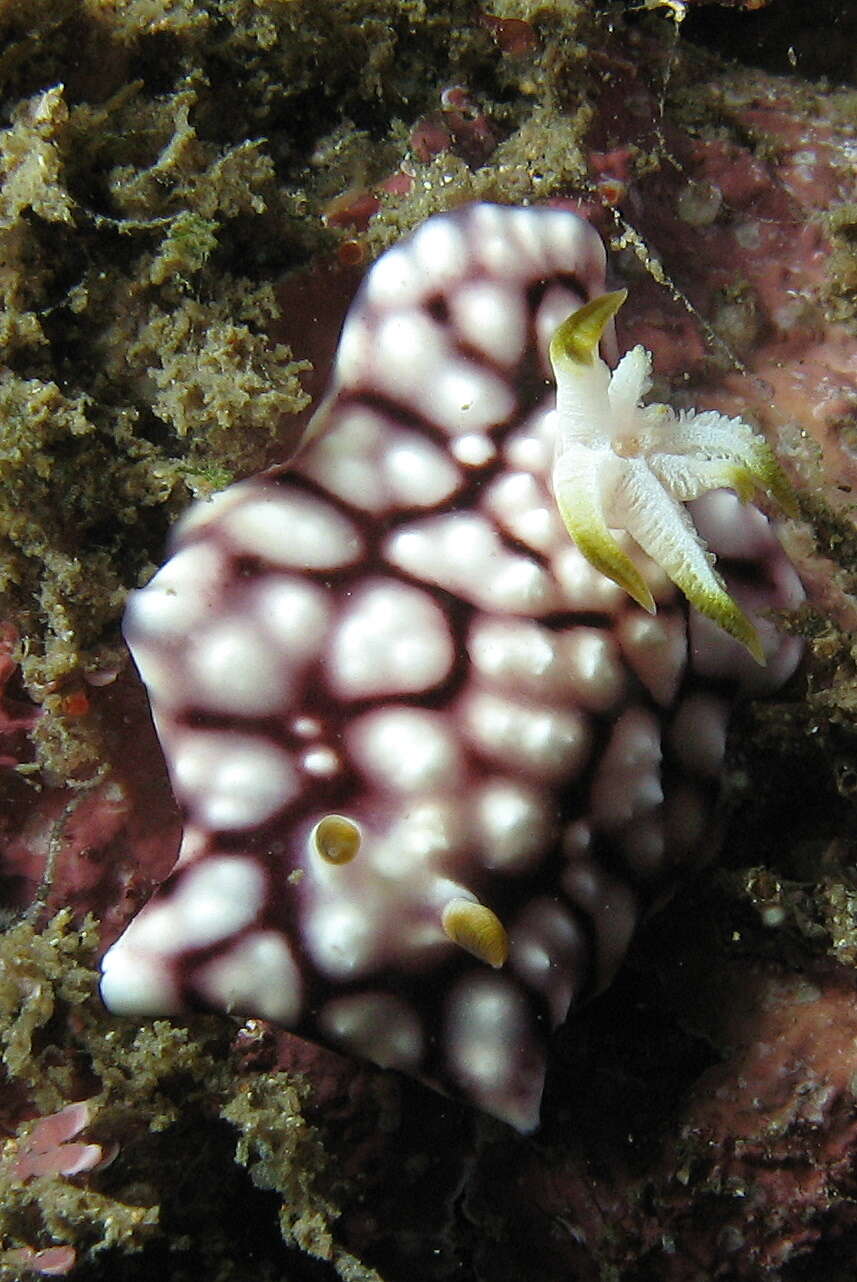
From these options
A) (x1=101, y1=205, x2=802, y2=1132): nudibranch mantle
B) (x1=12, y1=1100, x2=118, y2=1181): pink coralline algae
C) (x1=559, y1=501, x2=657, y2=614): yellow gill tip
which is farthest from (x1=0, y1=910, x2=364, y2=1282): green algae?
(x1=559, y1=501, x2=657, y2=614): yellow gill tip

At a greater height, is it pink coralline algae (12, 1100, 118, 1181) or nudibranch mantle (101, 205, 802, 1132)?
nudibranch mantle (101, 205, 802, 1132)

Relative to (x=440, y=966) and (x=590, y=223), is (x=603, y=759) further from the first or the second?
(x=590, y=223)

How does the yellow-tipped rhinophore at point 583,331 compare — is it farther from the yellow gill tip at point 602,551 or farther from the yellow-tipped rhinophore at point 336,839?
the yellow-tipped rhinophore at point 336,839

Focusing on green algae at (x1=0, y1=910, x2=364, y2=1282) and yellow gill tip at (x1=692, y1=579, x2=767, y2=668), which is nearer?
yellow gill tip at (x1=692, y1=579, x2=767, y2=668)

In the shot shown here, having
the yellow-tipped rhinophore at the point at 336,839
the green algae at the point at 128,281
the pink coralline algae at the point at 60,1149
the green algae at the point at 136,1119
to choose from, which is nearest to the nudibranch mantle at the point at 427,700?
the yellow-tipped rhinophore at the point at 336,839

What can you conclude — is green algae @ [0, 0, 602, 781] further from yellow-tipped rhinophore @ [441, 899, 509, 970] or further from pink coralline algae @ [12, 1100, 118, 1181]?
yellow-tipped rhinophore @ [441, 899, 509, 970]

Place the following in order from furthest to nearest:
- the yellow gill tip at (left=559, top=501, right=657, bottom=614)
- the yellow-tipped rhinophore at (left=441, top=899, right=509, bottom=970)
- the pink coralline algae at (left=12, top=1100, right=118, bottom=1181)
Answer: the pink coralline algae at (left=12, top=1100, right=118, bottom=1181) → the yellow gill tip at (left=559, top=501, right=657, bottom=614) → the yellow-tipped rhinophore at (left=441, top=899, right=509, bottom=970)

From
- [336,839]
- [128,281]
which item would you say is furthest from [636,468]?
[128,281]
